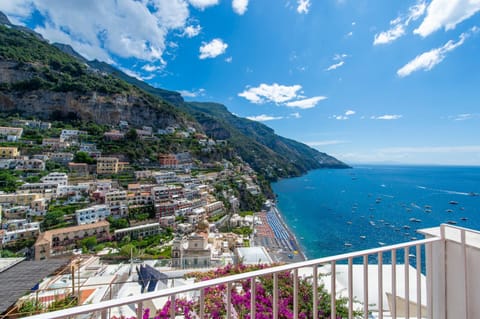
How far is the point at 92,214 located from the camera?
1465 centimetres

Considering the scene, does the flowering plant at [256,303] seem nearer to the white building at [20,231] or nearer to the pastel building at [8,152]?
the white building at [20,231]

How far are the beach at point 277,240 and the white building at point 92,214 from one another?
12095mm

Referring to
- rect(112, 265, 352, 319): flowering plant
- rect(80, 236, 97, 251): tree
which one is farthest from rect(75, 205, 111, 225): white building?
rect(112, 265, 352, 319): flowering plant

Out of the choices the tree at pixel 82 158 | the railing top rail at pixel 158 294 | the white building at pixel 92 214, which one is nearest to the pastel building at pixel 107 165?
the tree at pixel 82 158

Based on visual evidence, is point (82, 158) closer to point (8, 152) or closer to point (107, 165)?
point (107, 165)

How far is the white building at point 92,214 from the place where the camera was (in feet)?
46.2

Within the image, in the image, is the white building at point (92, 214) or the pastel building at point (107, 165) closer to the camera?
the white building at point (92, 214)

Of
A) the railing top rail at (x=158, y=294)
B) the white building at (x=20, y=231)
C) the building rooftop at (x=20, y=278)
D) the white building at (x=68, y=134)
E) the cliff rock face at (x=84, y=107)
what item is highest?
the cliff rock face at (x=84, y=107)

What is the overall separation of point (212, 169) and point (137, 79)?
55977 mm

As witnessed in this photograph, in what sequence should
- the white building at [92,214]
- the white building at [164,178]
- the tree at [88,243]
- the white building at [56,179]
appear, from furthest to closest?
the white building at [164,178] → the white building at [56,179] → the white building at [92,214] → the tree at [88,243]

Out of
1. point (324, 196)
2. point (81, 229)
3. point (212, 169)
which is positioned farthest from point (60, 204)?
point (324, 196)

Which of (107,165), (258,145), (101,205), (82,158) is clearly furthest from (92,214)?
(258,145)

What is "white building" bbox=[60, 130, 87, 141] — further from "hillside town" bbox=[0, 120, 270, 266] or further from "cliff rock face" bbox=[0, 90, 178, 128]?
"cliff rock face" bbox=[0, 90, 178, 128]

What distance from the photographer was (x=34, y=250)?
1116 cm
